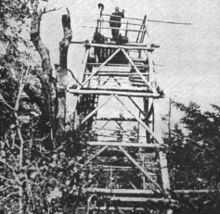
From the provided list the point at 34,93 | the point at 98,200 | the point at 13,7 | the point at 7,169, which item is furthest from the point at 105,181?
the point at 13,7

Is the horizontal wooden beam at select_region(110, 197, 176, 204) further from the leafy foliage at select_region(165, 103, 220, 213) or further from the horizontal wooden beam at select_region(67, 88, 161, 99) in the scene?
the leafy foliage at select_region(165, 103, 220, 213)

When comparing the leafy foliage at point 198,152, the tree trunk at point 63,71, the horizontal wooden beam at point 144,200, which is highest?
the tree trunk at point 63,71

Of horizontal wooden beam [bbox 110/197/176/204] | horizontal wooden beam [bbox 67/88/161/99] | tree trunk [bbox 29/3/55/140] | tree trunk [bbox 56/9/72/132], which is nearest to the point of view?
tree trunk [bbox 56/9/72/132]

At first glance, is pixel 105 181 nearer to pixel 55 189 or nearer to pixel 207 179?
pixel 55 189

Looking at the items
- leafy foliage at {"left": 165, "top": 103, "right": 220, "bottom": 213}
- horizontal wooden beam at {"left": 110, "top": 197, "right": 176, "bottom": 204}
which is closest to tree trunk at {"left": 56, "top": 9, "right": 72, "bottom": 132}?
horizontal wooden beam at {"left": 110, "top": 197, "right": 176, "bottom": 204}

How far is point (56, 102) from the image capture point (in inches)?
267

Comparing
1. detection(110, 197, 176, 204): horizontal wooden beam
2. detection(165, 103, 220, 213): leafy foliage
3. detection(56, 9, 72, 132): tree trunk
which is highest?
detection(56, 9, 72, 132): tree trunk

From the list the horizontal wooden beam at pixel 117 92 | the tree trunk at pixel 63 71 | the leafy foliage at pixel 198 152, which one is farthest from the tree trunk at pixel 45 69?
the leafy foliage at pixel 198 152

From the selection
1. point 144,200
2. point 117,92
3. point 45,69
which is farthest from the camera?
point 117,92

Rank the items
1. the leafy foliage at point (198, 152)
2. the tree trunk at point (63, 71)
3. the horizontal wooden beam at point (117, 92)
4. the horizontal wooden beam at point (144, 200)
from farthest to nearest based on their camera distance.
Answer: the horizontal wooden beam at point (117, 92) < the horizontal wooden beam at point (144, 200) < the tree trunk at point (63, 71) < the leafy foliage at point (198, 152)

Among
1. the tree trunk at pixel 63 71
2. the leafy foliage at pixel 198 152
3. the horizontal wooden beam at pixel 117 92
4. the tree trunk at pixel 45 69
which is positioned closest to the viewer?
the leafy foliage at pixel 198 152

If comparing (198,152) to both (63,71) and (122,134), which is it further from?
(122,134)

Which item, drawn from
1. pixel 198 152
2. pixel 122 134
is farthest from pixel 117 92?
pixel 198 152

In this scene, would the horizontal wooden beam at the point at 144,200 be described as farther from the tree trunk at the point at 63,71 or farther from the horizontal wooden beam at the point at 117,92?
the horizontal wooden beam at the point at 117,92
